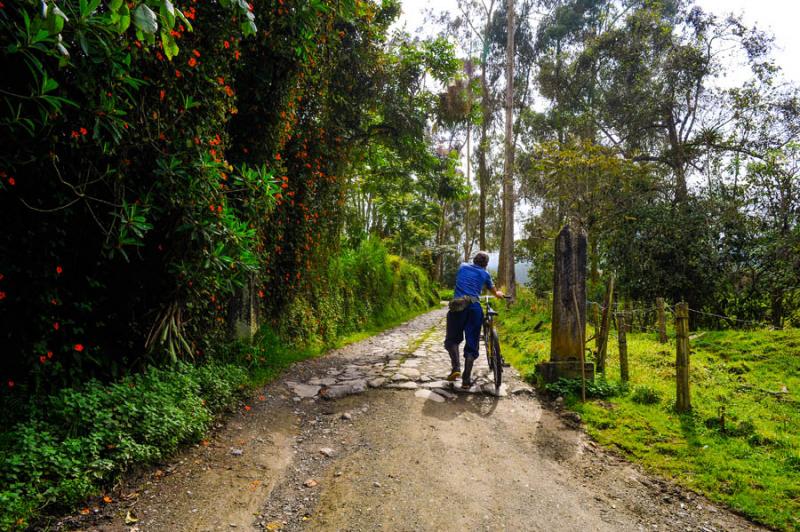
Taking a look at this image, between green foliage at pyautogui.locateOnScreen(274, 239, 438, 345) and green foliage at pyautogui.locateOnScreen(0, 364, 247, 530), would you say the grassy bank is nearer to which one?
green foliage at pyautogui.locateOnScreen(0, 364, 247, 530)

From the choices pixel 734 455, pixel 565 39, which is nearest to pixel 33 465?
pixel 734 455

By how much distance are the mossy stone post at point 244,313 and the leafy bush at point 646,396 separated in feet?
17.7

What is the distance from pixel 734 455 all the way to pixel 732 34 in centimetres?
1584

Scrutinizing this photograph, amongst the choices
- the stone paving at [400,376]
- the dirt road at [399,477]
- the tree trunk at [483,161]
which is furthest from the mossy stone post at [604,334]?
the tree trunk at [483,161]

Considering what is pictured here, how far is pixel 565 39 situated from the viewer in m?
20.9

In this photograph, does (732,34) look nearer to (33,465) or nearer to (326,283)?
(326,283)

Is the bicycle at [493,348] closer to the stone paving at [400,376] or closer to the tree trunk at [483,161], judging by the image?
the stone paving at [400,376]

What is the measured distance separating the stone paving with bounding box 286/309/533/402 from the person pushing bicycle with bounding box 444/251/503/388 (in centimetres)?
37

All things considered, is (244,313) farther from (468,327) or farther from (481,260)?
(481,260)

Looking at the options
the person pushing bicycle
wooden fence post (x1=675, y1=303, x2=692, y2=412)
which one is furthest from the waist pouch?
wooden fence post (x1=675, y1=303, x2=692, y2=412)

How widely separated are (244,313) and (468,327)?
339 centimetres

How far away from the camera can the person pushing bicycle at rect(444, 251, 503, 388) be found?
5895mm

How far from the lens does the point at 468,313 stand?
601 cm

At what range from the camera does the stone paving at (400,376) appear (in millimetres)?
5773
